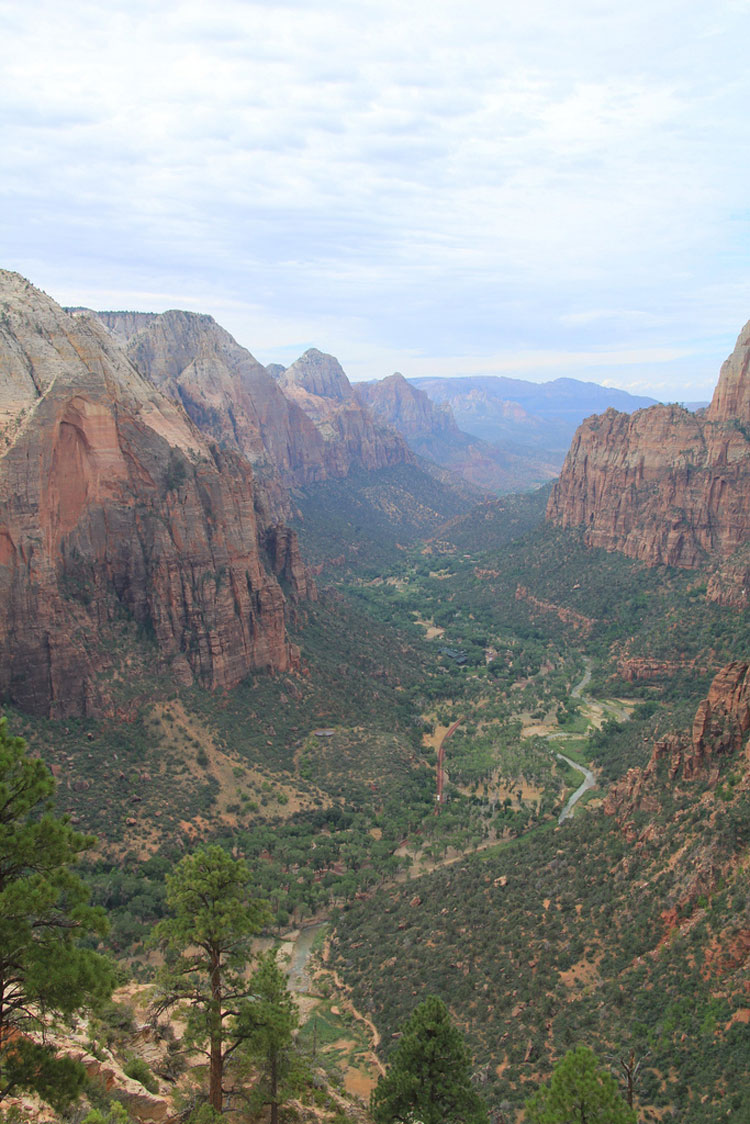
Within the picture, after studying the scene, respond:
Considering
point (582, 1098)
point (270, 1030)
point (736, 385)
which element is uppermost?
point (736, 385)

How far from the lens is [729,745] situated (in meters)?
44.3

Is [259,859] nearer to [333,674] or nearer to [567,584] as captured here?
[333,674]

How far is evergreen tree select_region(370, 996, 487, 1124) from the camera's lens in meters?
25.0

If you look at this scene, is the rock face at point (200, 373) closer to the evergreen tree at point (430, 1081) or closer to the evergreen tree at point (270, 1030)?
the evergreen tree at point (270, 1030)

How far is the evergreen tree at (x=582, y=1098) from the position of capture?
19625mm

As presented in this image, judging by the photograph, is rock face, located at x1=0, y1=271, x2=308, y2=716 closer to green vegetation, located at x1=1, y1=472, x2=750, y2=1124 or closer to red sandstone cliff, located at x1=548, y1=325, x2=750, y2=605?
green vegetation, located at x1=1, y1=472, x2=750, y2=1124

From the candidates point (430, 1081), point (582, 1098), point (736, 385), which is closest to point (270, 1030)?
point (430, 1081)

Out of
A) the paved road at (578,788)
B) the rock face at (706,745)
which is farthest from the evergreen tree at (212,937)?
the paved road at (578,788)

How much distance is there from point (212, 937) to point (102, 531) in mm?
53202

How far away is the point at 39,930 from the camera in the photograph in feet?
52.6

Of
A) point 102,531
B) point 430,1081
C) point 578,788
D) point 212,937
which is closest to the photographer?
point 212,937

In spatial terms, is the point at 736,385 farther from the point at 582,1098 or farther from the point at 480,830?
the point at 582,1098

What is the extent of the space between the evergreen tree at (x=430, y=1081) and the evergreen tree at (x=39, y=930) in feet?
45.5

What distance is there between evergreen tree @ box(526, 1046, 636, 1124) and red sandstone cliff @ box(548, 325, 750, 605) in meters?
87.6
